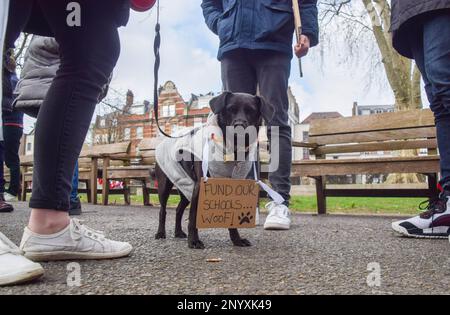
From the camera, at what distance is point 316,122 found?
602 centimetres

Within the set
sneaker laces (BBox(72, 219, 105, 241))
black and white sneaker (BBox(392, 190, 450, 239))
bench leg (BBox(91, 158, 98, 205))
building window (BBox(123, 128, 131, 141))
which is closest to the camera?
sneaker laces (BBox(72, 219, 105, 241))

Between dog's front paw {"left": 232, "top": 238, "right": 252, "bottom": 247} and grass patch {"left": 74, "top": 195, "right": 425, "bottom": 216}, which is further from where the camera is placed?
grass patch {"left": 74, "top": 195, "right": 425, "bottom": 216}

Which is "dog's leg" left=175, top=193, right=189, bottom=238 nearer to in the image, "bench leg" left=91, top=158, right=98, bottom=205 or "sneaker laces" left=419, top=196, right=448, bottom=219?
"sneaker laces" left=419, top=196, right=448, bottom=219

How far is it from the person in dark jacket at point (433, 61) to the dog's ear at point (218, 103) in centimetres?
114

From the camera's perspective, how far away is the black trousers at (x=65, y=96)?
1635mm

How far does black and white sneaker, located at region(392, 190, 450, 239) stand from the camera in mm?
2555

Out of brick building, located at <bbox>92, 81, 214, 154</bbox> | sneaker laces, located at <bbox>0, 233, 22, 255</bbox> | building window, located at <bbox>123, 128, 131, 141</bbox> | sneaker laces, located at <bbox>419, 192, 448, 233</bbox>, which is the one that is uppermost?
brick building, located at <bbox>92, 81, 214, 154</bbox>

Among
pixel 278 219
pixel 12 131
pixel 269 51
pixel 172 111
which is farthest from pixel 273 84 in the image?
pixel 172 111

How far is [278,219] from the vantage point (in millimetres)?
3145

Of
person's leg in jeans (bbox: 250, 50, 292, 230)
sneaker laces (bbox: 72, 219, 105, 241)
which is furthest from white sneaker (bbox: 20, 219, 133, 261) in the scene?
person's leg in jeans (bbox: 250, 50, 292, 230)

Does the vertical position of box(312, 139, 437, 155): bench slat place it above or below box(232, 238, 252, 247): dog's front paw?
above

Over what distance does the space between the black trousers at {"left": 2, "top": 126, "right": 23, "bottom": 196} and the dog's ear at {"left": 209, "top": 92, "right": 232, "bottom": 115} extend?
3.09 metres
